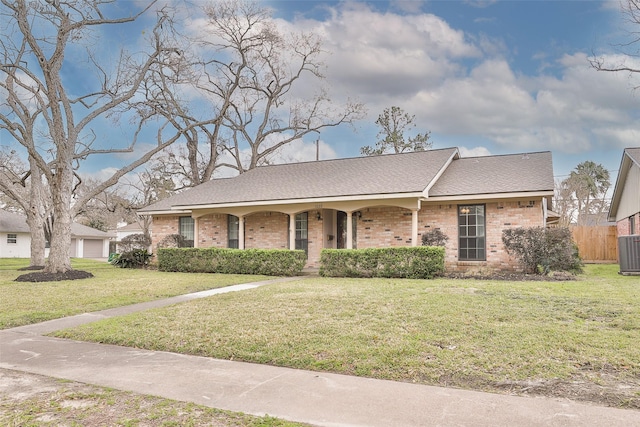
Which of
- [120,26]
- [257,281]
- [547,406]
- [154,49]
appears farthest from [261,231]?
[547,406]

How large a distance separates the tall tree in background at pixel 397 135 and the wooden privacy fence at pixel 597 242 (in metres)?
14.4

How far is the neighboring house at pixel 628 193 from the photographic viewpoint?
17.5 meters

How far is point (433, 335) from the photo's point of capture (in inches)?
217

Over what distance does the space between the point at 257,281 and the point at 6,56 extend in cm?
1399

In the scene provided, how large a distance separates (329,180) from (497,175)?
20.2ft

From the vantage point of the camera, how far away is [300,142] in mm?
33938

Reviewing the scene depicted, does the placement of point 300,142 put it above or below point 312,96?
below

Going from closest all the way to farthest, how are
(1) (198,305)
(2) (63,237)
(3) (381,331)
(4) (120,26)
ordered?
(3) (381,331) < (1) (198,305) < (2) (63,237) < (4) (120,26)

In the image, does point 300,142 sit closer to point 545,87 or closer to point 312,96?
point 312,96

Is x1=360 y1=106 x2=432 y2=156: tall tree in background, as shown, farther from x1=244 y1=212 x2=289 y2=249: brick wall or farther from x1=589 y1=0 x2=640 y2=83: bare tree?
x1=244 y1=212 x2=289 y2=249: brick wall

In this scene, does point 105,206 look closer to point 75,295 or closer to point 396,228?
point 75,295

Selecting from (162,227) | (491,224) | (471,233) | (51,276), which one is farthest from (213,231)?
(491,224)

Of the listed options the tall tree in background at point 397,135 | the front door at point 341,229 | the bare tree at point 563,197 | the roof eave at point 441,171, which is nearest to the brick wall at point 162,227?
the front door at point 341,229

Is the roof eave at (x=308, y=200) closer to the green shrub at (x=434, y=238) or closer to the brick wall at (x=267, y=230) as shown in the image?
the green shrub at (x=434, y=238)
